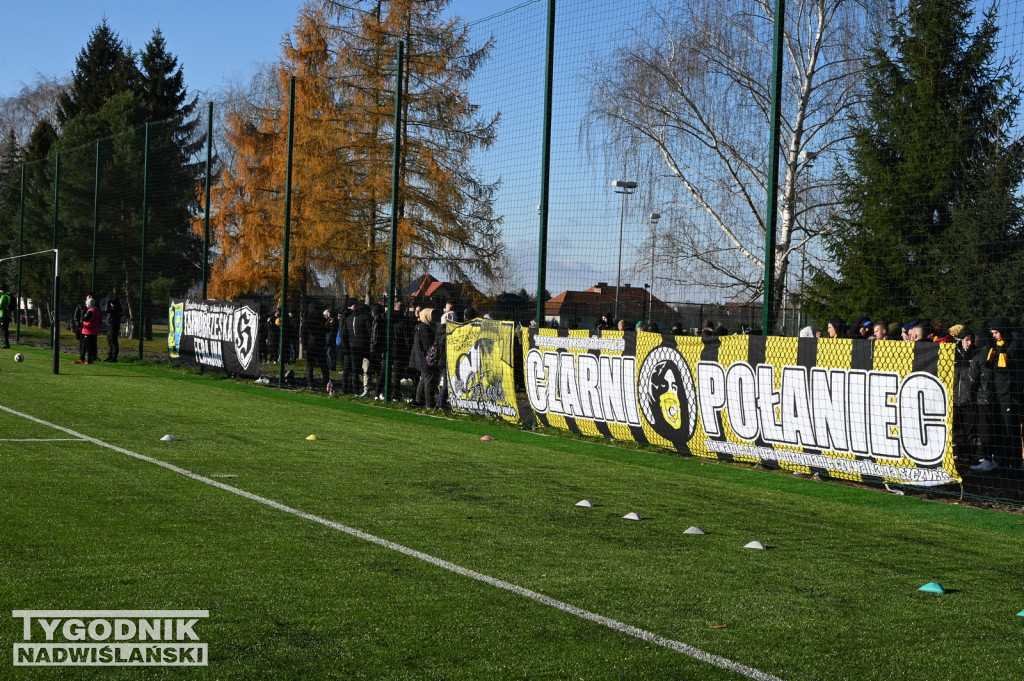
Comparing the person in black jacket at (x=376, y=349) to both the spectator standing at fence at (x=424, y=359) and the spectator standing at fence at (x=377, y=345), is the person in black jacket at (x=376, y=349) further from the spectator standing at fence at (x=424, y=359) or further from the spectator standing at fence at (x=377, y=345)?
the spectator standing at fence at (x=424, y=359)

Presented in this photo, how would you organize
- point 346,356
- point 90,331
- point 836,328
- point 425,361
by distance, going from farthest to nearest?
A: point 90,331
point 346,356
point 425,361
point 836,328

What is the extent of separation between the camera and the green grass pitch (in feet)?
13.4

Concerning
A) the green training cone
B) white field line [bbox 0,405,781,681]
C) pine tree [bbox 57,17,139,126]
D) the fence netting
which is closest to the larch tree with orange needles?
the fence netting

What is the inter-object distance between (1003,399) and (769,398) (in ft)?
7.83

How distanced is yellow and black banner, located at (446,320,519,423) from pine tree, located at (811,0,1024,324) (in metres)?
4.88

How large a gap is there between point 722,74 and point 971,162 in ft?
37.4

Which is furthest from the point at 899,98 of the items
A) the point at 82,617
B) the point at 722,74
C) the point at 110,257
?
the point at 110,257

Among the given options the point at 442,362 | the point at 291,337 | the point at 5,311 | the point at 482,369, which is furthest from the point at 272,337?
the point at 5,311

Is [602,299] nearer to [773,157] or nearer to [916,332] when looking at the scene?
[773,157]

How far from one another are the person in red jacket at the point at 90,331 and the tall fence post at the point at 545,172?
14.1m

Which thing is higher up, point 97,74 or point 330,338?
point 97,74

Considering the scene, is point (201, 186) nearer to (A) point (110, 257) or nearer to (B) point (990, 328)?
(A) point (110, 257)

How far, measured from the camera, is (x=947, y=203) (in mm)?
9930

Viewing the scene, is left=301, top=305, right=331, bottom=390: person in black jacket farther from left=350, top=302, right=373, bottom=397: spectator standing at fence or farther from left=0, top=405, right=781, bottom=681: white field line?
left=0, top=405, right=781, bottom=681: white field line
